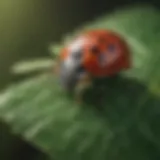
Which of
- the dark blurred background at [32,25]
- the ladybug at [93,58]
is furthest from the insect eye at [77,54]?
the dark blurred background at [32,25]

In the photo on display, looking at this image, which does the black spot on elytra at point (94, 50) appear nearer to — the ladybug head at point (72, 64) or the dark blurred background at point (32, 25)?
the ladybug head at point (72, 64)

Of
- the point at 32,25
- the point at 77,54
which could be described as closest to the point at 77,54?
the point at 77,54

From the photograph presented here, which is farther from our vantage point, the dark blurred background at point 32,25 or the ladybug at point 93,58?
the dark blurred background at point 32,25

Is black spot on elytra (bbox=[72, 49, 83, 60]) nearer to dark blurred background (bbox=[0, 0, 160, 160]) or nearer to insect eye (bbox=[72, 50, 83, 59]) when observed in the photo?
insect eye (bbox=[72, 50, 83, 59])

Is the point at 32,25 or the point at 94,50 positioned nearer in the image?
the point at 94,50

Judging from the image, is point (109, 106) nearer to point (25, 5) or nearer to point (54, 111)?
point (54, 111)

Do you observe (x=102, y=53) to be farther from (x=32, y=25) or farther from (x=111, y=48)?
(x=32, y=25)
